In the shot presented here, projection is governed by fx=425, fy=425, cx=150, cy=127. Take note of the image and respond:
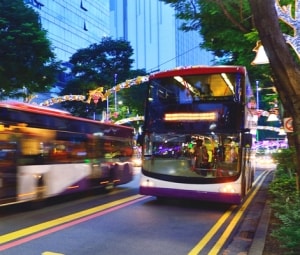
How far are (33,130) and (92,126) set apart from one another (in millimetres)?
3519

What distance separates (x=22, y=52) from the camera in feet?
67.7

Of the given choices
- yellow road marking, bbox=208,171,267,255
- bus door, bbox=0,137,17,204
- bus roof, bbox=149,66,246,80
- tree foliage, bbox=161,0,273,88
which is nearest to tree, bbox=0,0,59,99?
tree foliage, bbox=161,0,273,88

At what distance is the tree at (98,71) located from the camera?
44812 mm

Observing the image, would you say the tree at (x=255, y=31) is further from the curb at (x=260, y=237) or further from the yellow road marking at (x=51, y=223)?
the yellow road marking at (x=51, y=223)

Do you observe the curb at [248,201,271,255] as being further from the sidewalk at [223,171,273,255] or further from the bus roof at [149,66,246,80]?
the bus roof at [149,66,246,80]

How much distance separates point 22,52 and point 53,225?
1338 cm

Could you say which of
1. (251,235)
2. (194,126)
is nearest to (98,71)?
(194,126)

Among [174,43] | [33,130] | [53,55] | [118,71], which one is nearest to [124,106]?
[118,71]

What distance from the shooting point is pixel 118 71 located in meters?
47.2

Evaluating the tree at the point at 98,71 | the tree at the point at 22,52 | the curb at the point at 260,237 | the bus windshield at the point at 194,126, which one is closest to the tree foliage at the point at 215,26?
the bus windshield at the point at 194,126

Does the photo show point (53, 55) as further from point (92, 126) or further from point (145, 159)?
point (145, 159)

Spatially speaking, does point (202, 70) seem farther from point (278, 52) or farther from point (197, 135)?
point (278, 52)

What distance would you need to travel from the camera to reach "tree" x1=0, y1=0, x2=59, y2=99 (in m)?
20.5

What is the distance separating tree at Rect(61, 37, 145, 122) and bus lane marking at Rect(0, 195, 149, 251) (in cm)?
3218
